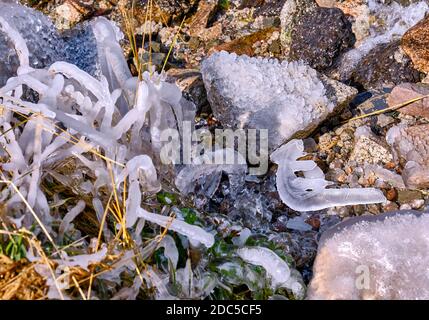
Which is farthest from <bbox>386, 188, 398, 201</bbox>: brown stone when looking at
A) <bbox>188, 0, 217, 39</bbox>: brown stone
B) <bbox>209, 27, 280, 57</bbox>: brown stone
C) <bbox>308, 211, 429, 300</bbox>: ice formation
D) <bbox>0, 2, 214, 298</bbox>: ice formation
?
<bbox>188, 0, 217, 39</bbox>: brown stone

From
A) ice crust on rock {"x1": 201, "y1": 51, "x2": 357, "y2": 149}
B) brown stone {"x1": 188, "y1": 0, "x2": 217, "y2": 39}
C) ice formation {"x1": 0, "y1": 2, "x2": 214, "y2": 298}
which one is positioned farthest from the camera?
brown stone {"x1": 188, "y1": 0, "x2": 217, "y2": 39}

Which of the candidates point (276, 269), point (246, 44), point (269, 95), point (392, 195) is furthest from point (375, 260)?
point (246, 44)

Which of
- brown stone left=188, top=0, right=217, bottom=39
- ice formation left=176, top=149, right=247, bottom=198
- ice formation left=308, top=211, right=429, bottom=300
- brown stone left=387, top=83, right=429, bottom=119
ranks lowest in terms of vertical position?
ice formation left=308, top=211, right=429, bottom=300

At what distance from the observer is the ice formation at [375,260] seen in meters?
2.08

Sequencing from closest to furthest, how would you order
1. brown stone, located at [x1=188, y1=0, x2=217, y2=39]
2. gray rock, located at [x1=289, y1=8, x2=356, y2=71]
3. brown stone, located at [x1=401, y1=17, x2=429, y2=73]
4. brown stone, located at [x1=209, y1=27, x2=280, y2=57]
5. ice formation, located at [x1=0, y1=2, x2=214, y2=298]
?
ice formation, located at [x1=0, y1=2, x2=214, y2=298] < brown stone, located at [x1=401, y1=17, x2=429, y2=73] < gray rock, located at [x1=289, y1=8, x2=356, y2=71] < brown stone, located at [x1=209, y1=27, x2=280, y2=57] < brown stone, located at [x1=188, y1=0, x2=217, y2=39]

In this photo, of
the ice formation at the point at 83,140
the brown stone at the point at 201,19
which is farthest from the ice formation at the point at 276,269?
the brown stone at the point at 201,19

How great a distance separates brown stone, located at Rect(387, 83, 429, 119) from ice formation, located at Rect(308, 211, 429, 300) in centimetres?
77

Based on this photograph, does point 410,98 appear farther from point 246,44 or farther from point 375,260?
point 375,260

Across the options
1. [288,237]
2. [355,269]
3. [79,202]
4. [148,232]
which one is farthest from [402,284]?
[79,202]

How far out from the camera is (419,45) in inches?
119

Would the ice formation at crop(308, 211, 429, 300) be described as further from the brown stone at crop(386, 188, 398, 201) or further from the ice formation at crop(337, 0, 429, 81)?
the ice formation at crop(337, 0, 429, 81)

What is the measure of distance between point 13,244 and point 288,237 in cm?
108

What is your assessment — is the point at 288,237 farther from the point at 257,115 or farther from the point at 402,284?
the point at 257,115

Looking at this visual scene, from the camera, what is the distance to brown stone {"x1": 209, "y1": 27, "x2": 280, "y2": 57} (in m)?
3.30
